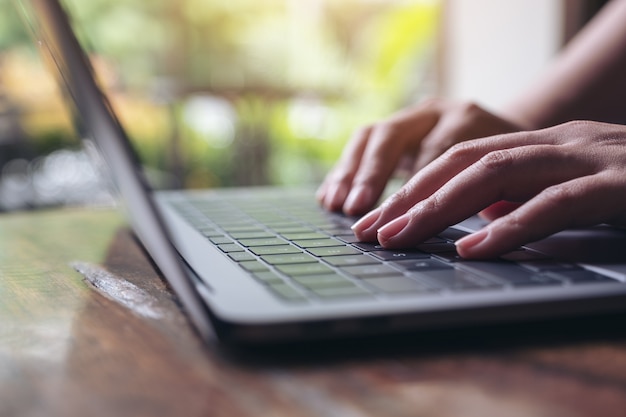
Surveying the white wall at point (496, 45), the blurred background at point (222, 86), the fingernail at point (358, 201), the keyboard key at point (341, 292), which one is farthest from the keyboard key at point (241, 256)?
the blurred background at point (222, 86)

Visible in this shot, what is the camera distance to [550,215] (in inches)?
16.6

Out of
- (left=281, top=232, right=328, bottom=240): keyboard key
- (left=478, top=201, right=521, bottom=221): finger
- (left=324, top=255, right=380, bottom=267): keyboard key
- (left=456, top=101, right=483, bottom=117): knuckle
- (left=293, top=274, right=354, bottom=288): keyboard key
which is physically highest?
(left=293, top=274, right=354, bottom=288): keyboard key

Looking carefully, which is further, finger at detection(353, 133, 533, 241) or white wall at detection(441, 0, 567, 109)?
white wall at detection(441, 0, 567, 109)

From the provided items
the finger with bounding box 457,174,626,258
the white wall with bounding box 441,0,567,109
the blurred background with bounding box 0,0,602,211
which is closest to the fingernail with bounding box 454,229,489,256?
the finger with bounding box 457,174,626,258

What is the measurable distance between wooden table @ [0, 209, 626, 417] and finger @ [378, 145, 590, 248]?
132 mm

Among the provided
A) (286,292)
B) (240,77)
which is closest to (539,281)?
(286,292)

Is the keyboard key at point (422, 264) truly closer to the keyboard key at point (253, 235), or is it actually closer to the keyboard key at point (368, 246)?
the keyboard key at point (368, 246)

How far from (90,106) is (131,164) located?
38 mm

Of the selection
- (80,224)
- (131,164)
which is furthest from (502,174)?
(80,224)

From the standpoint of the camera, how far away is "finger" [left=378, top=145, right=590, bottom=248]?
45cm

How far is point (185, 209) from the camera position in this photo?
74 cm

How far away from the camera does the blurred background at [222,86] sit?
11.5 feet

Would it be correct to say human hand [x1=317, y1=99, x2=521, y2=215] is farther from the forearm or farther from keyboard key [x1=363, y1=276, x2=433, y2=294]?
keyboard key [x1=363, y1=276, x2=433, y2=294]

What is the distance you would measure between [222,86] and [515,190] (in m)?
3.40
